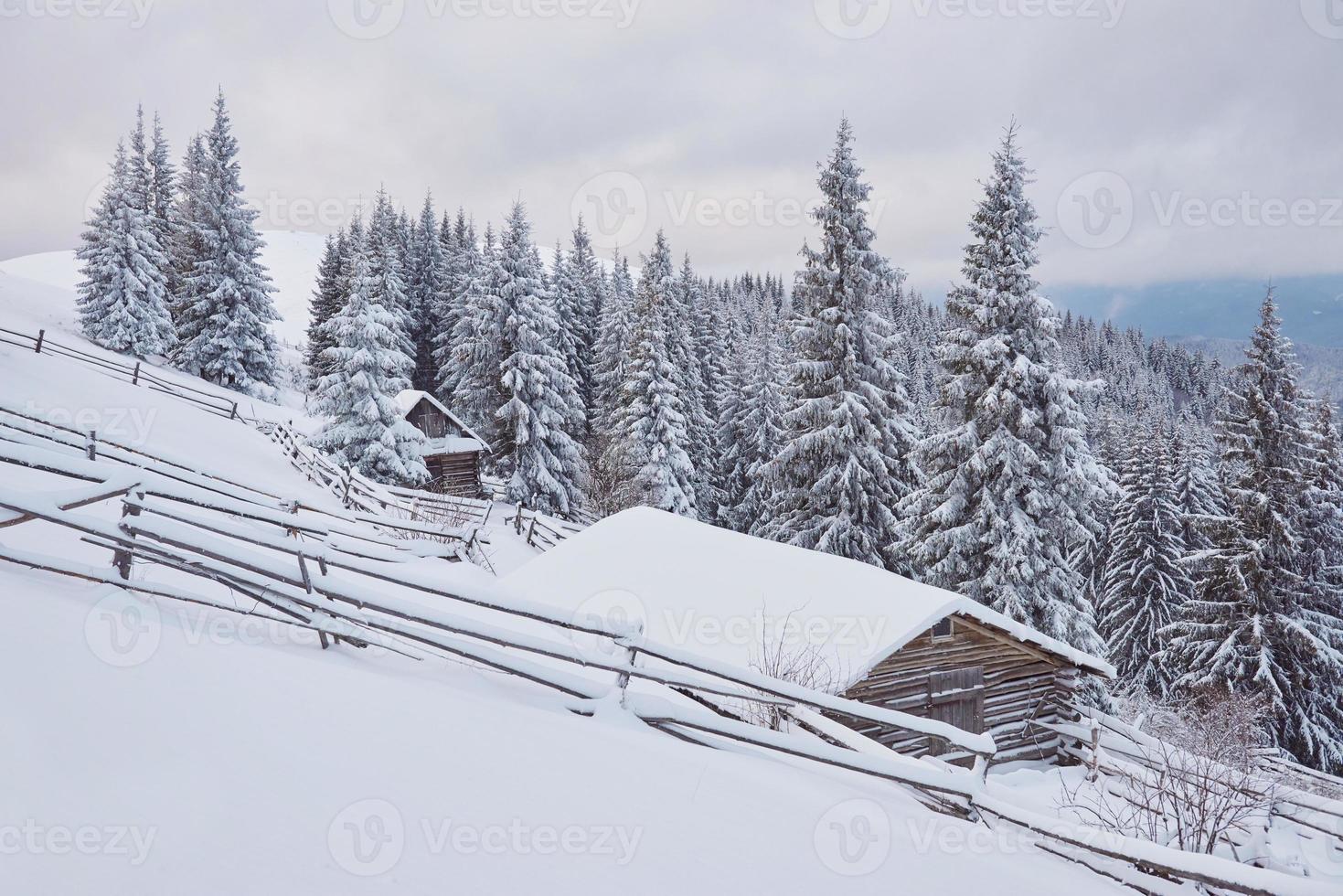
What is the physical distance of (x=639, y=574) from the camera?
14.3 metres

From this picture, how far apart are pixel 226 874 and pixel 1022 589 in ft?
69.3

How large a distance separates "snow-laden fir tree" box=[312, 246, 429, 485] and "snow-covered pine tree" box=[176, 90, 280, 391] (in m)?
10.8

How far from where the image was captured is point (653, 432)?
112 feet

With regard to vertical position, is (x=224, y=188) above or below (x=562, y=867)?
above

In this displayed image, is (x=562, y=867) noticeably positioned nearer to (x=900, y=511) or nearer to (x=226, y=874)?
(x=226, y=874)

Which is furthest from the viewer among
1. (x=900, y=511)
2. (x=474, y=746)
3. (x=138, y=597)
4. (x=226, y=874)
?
(x=900, y=511)

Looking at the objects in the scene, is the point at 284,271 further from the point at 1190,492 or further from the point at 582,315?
the point at 1190,492

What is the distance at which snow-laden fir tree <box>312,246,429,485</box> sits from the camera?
1134 inches

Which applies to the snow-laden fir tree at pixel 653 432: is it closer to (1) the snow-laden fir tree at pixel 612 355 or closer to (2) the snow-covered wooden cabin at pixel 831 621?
(1) the snow-laden fir tree at pixel 612 355

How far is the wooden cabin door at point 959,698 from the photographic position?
14562 millimetres

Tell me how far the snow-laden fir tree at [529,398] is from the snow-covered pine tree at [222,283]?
1383 centimetres

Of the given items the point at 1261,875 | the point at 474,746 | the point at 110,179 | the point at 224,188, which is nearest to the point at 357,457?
→ the point at 224,188

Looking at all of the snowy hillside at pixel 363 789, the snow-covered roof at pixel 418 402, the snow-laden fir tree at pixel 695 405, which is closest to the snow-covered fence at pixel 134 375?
the snow-covered roof at pixel 418 402

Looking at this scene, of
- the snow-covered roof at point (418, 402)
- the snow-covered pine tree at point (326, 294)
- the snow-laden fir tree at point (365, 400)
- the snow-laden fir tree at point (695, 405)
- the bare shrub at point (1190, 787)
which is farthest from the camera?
the snow-covered pine tree at point (326, 294)
